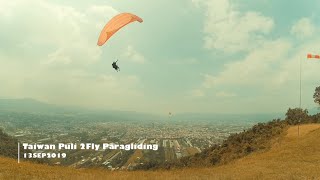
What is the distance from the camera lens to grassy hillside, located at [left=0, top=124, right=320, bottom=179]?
24.7 m

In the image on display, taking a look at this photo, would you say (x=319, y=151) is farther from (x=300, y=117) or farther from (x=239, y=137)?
(x=300, y=117)

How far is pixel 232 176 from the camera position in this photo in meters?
25.4

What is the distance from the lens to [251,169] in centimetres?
3028

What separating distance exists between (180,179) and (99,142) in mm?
86867

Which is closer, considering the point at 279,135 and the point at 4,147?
the point at 279,135

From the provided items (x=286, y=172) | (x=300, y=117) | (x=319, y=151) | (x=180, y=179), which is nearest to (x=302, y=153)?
(x=319, y=151)

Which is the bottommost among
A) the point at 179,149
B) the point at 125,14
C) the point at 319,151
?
the point at 179,149

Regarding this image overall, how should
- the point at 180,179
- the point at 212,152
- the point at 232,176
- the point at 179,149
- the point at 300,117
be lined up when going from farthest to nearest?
the point at 179,149 < the point at 300,117 < the point at 212,152 < the point at 232,176 < the point at 180,179

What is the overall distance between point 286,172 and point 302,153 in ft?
34.6

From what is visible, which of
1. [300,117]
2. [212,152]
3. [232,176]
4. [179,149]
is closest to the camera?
[232,176]

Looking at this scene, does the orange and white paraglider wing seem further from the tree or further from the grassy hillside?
the tree

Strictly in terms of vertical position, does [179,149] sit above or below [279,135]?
below

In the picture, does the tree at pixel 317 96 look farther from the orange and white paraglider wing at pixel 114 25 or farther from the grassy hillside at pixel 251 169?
the orange and white paraglider wing at pixel 114 25

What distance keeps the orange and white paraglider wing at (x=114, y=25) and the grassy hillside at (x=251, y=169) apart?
9974mm
